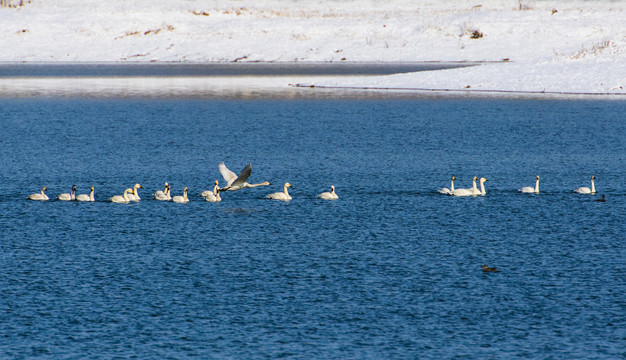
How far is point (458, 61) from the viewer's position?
126125mm

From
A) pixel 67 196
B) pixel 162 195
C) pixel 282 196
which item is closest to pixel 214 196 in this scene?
pixel 162 195

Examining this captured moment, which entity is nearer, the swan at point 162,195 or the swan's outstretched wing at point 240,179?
the swan's outstretched wing at point 240,179

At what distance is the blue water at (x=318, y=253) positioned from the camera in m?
19.0

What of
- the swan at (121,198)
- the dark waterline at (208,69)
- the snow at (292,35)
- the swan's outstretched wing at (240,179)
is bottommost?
the swan at (121,198)

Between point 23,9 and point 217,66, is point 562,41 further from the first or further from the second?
point 23,9

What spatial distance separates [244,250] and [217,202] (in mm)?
7561

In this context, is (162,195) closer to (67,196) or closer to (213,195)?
(213,195)

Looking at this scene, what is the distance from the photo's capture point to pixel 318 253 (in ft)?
84.4

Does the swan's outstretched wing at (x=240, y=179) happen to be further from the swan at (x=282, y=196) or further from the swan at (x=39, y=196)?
the swan at (x=39, y=196)

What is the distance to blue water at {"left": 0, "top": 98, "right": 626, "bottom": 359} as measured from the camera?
19047 mm

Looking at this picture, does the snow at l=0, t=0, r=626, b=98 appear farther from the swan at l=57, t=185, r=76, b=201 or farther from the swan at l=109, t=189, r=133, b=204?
the swan at l=57, t=185, r=76, b=201

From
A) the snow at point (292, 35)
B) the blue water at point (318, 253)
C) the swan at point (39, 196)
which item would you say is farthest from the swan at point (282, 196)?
the snow at point (292, 35)

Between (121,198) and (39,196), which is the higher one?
(39,196)

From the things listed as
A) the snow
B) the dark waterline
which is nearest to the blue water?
the dark waterline
